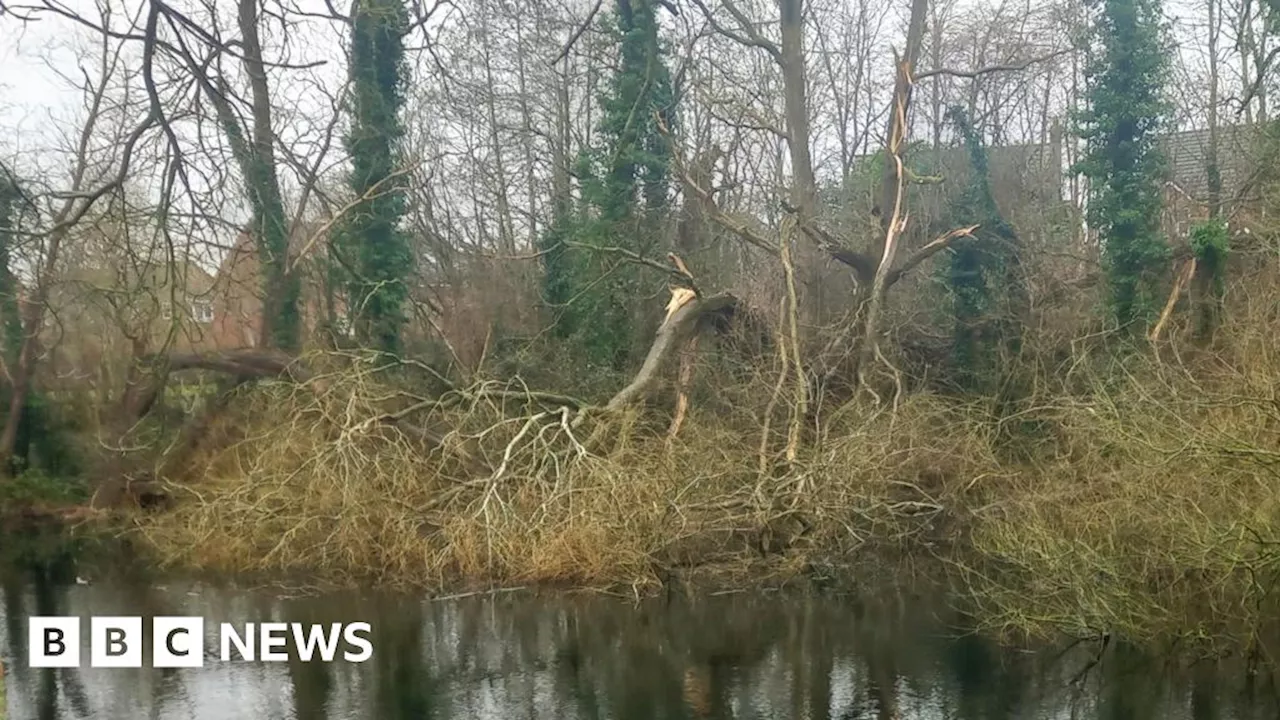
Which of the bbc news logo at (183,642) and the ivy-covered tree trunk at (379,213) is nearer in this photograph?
the bbc news logo at (183,642)

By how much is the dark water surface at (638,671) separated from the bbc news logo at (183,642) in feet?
0.49

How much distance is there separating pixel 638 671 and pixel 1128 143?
35.7 ft

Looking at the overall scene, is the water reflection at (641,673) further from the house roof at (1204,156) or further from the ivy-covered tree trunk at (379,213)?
the house roof at (1204,156)

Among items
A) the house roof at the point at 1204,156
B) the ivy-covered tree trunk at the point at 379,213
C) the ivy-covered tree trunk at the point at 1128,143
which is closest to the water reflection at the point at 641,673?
the ivy-covered tree trunk at the point at 379,213

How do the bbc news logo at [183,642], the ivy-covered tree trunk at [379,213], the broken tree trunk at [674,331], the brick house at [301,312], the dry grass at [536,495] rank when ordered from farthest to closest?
the ivy-covered tree trunk at [379,213]
the brick house at [301,312]
the broken tree trunk at [674,331]
the dry grass at [536,495]
the bbc news logo at [183,642]

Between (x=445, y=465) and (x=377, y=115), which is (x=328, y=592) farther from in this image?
(x=377, y=115)

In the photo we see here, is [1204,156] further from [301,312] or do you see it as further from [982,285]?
[301,312]

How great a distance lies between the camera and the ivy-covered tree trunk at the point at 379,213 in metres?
16.5

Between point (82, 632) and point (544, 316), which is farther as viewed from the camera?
point (544, 316)

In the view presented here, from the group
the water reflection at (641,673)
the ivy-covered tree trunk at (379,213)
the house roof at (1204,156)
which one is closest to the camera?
the water reflection at (641,673)

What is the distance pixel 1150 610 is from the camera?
859cm

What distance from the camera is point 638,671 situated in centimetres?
888

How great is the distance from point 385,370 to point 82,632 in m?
5.06

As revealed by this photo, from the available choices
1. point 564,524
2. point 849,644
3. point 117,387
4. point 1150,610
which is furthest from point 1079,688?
point 117,387
